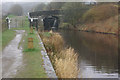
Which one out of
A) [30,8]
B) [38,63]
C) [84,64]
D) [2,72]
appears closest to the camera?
[2,72]

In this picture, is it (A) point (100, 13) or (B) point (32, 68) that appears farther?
(A) point (100, 13)

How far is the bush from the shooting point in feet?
167

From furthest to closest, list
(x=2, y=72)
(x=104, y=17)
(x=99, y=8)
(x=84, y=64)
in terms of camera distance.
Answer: (x=99, y=8) < (x=104, y=17) < (x=84, y=64) < (x=2, y=72)

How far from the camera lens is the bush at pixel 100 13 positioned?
50838 mm

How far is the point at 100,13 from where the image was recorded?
53.1 metres

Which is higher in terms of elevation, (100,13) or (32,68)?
(100,13)

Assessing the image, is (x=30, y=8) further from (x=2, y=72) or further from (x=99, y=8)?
(x=2, y=72)

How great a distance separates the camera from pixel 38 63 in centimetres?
1018

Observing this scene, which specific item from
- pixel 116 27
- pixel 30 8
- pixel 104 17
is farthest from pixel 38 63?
pixel 30 8

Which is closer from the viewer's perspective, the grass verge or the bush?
the grass verge

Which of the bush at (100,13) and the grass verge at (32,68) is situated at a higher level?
the bush at (100,13)

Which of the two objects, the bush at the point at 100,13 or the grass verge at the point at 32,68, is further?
the bush at the point at 100,13

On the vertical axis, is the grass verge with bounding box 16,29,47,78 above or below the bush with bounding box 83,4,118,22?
below

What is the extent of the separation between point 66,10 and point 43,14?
19.6 ft
